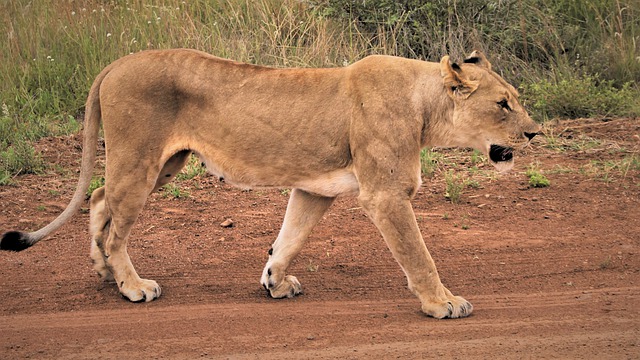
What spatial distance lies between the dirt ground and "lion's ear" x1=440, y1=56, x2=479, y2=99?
1.19 metres

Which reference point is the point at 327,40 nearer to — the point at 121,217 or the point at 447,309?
the point at 121,217

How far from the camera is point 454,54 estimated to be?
9.36m

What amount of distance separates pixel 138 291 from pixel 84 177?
718 millimetres

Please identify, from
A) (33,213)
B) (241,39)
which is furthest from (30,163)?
(241,39)

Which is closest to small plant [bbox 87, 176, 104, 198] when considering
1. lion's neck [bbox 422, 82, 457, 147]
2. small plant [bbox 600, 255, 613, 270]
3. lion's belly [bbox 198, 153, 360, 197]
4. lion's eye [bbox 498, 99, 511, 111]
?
lion's belly [bbox 198, 153, 360, 197]

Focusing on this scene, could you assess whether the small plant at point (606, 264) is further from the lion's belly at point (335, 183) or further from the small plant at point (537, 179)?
the lion's belly at point (335, 183)

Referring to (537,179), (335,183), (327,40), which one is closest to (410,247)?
(335,183)

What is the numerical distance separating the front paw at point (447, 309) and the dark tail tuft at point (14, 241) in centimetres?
221

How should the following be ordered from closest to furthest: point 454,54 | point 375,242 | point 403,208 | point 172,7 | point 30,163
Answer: point 403,208
point 375,242
point 30,163
point 454,54
point 172,7

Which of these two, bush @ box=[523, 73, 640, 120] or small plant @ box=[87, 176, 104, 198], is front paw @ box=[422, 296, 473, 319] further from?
bush @ box=[523, 73, 640, 120]

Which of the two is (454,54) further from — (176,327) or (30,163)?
(176,327)

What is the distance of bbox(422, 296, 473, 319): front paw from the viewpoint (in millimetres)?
4766

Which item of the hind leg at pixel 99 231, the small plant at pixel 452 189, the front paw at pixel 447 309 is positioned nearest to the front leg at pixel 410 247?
the front paw at pixel 447 309

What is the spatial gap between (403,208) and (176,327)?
132cm
